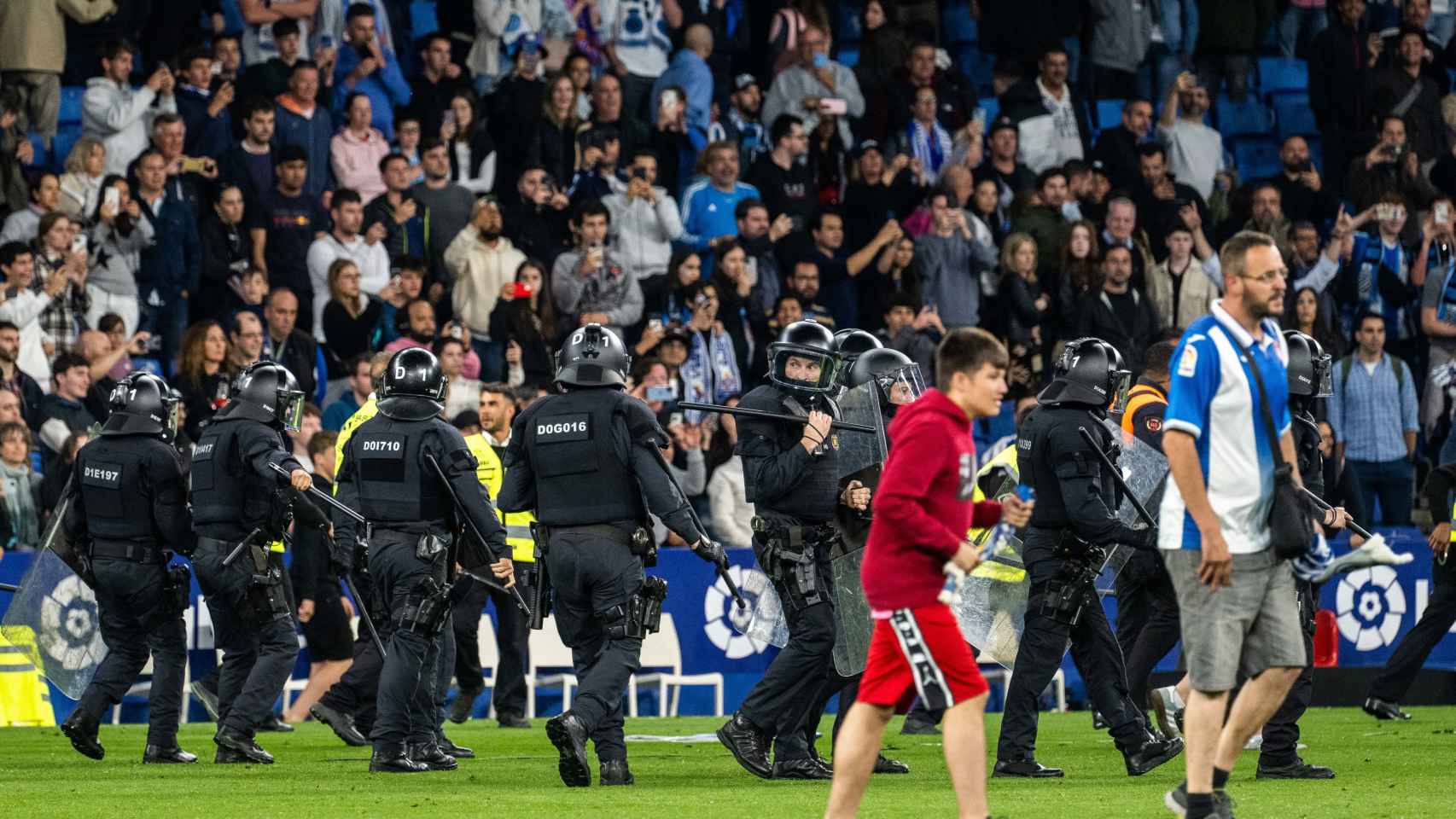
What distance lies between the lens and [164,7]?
22266 mm

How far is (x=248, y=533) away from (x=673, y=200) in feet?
28.9

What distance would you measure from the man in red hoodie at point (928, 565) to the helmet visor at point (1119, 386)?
3.63m

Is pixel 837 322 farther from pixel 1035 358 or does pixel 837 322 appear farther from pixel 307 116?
pixel 307 116

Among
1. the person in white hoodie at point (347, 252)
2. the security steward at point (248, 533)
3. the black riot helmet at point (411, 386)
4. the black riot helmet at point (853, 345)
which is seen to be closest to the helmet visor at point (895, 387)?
the black riot helmet at point (853, 345)

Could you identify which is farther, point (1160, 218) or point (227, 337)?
point (1160, 218)

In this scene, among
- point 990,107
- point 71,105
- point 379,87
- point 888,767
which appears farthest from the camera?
point 990,107

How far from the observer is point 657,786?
11.6 metres

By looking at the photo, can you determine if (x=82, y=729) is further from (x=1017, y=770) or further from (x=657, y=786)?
(x=1017, y=770)

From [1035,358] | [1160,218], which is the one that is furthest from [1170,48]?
[1035,358]

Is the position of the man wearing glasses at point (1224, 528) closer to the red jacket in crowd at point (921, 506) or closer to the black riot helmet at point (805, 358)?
the red jacket in crowd at point (921, 506)

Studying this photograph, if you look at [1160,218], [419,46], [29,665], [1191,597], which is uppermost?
[419,46]

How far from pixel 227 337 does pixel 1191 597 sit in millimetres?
11520

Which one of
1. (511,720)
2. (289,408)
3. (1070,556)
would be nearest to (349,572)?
(289,408)

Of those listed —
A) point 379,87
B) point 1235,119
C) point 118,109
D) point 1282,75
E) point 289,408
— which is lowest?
point 289,408
